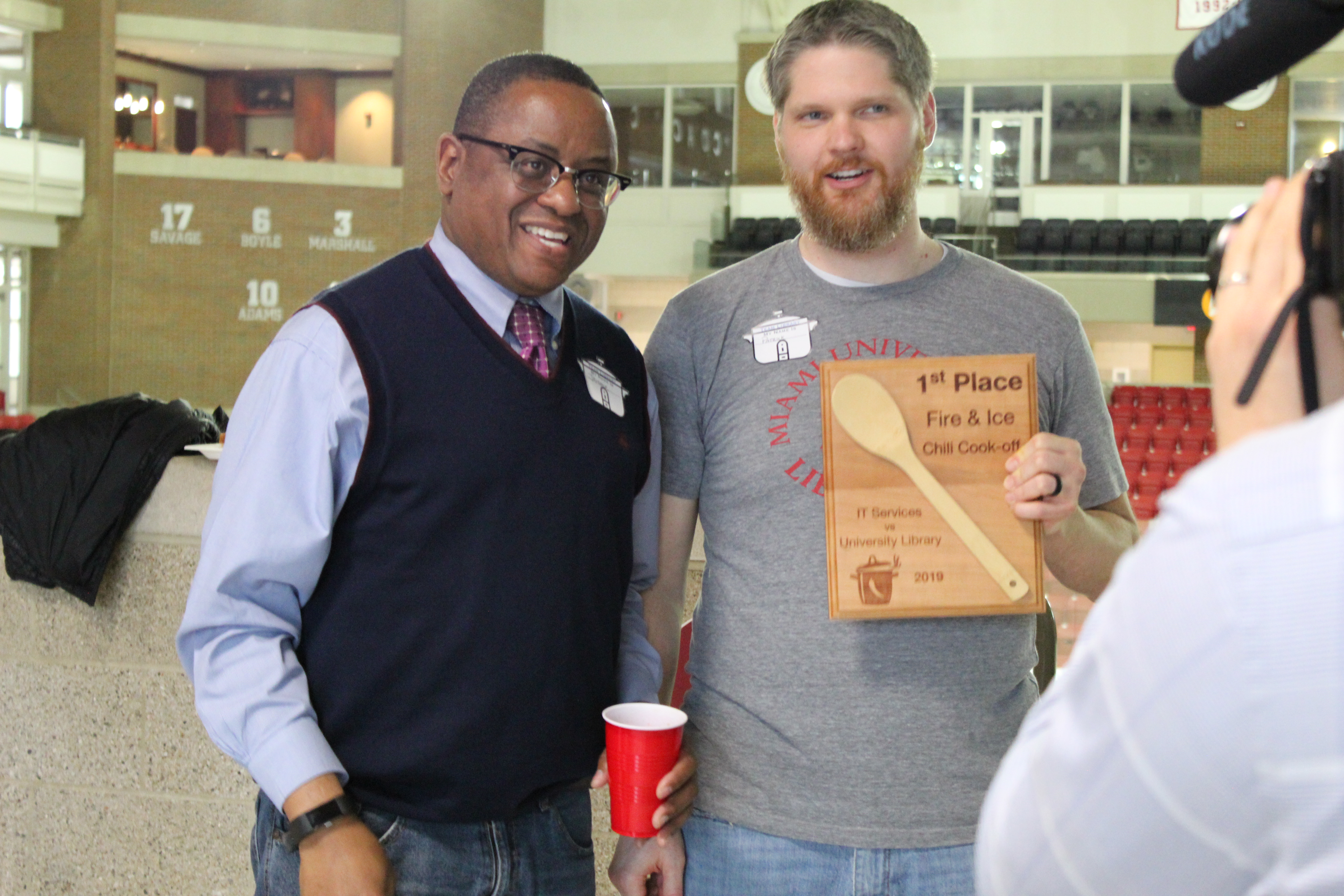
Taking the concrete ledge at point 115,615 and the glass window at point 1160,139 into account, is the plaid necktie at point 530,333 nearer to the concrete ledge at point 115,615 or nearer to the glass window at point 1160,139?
the concrete ledge at point 115,615

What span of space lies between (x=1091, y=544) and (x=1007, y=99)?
1607 centimetres

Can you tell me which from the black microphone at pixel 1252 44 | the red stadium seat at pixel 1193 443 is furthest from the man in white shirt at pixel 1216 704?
the red stadium seat at pixel 1193 443

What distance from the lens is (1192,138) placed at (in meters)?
16.1

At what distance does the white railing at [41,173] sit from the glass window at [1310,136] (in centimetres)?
1615

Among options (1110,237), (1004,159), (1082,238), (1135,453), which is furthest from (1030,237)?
(1135,453)

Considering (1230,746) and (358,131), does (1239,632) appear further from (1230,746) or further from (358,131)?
(358,131)

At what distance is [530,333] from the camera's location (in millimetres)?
1567

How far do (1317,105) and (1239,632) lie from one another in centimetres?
1813

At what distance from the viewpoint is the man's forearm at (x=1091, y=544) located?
1477 mm

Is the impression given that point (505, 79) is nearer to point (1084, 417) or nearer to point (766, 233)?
point (1084, 417)

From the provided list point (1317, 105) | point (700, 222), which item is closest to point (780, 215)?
point (700, 222)

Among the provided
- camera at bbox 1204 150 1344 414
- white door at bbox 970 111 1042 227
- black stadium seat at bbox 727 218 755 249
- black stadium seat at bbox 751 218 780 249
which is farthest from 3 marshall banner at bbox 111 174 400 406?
camera at bbox 1204 150 1344 414

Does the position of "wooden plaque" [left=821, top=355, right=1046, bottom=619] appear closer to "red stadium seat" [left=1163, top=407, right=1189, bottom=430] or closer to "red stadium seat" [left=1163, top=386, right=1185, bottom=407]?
"red stadium seat" [left=1163, top=407, right=1189, bottom=430]

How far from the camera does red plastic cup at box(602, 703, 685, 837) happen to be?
137 centimetres
